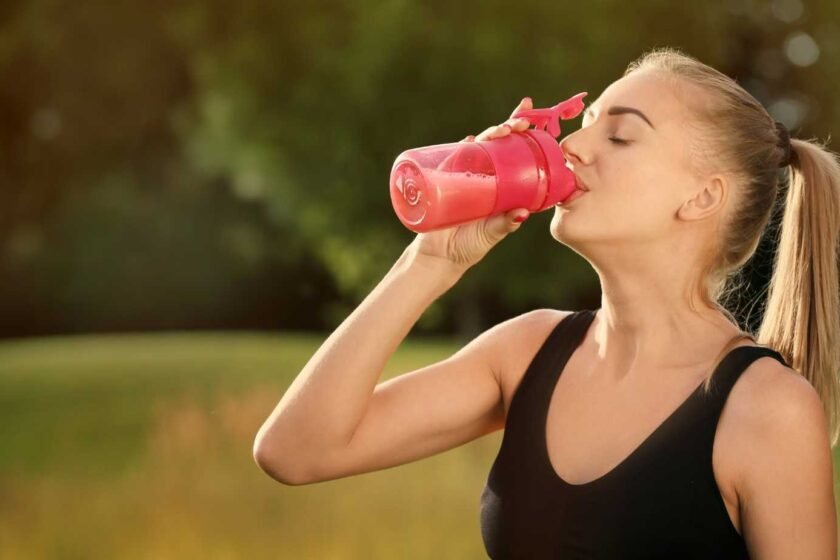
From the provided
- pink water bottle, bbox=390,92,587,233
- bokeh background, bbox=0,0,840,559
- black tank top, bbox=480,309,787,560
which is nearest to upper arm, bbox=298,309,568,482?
Result: black tank top, bbox=480,309,787,560

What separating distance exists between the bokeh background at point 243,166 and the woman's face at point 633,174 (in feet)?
14.6

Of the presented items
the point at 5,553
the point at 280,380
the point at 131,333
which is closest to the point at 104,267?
the point at 131,333

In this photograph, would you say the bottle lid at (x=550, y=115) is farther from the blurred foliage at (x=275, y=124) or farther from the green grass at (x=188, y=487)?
the blurred foliage at (x=275, y=124)

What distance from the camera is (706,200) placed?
173 cm

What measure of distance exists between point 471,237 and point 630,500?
445 mm

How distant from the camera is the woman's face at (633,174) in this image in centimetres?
168

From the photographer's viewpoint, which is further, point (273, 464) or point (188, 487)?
point (188, 487)

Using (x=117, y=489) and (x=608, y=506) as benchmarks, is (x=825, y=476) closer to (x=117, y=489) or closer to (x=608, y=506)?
(x=608, y=506)

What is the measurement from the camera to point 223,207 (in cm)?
1162

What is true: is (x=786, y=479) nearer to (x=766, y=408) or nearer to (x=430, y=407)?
(x=766, y=408)

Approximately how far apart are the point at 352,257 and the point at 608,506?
8795 millimetres

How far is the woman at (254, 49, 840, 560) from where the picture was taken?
1580 mm

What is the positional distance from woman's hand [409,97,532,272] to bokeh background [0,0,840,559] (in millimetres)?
4323

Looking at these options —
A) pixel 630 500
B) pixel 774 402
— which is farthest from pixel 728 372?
pixel 630 500
